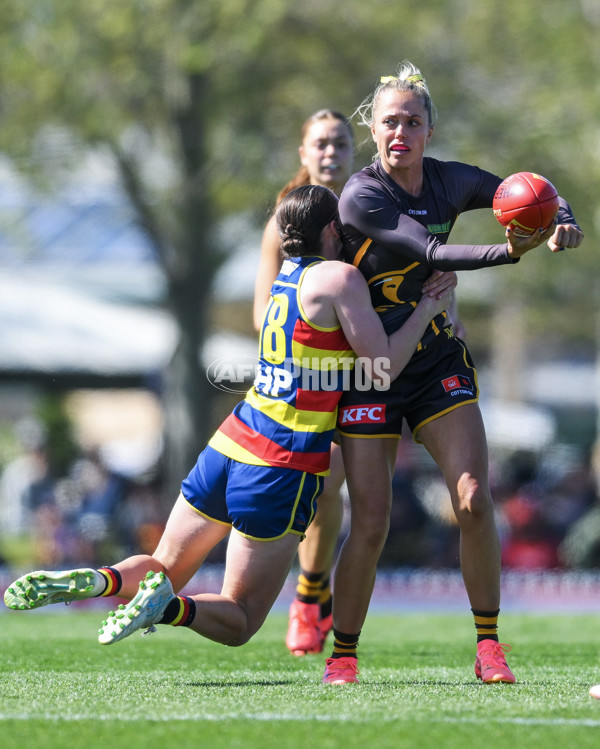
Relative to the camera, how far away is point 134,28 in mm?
15086

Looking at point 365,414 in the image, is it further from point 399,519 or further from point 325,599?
point 399,519

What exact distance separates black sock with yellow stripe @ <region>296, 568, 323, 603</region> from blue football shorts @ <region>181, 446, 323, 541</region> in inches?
58.8

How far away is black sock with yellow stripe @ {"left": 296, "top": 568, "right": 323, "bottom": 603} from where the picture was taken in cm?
633

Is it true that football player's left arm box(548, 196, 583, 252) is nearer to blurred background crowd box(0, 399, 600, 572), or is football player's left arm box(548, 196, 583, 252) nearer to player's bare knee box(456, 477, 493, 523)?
player's bare knee box(456, 477, 493, 523)

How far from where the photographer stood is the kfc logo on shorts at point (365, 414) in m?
4.99

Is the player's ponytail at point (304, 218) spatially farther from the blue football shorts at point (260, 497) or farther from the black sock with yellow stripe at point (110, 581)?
the black sock with yellow stripe at point (110, 581)

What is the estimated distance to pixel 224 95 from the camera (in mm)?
15430

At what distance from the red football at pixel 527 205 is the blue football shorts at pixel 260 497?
126 centimetres

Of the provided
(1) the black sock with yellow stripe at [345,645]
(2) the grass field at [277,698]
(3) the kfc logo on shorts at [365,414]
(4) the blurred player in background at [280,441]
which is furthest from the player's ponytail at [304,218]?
(2) the grass field at [277,698]

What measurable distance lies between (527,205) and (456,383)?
32.3 inches

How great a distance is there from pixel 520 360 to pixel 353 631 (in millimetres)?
30871

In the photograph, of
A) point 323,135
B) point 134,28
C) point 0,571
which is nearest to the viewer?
point 323,135

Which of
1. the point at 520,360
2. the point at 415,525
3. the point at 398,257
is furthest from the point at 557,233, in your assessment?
the point at 520,360

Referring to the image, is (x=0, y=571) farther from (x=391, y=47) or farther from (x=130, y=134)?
(x=391, y=47)
